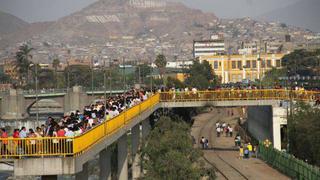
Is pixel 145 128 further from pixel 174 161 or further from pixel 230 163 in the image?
pixel 174 161

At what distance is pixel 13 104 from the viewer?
129 meters

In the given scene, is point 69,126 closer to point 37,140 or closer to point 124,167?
point 37,140

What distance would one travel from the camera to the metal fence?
1539 inches

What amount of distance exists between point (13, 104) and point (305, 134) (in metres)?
87.1

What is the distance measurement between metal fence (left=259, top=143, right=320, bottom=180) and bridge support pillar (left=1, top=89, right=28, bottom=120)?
257ft

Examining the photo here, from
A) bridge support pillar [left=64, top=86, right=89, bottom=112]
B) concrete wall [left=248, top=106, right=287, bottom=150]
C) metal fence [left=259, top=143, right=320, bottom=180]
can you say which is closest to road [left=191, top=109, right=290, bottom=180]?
metal fence [left=259, top=143, right=320, bottom=180]

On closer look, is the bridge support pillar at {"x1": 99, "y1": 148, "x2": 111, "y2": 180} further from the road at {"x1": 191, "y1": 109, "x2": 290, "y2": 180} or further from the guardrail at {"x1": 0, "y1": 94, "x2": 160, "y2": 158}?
the guardrail at {"x1": 0, "y1": 94, "x2": 160, "y2": 158}

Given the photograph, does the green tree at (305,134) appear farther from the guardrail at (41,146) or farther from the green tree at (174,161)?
the guardrail at (41,146)

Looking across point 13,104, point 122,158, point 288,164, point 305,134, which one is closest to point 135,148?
point 122,158

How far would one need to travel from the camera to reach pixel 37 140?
945 inches

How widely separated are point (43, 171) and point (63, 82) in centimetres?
16801

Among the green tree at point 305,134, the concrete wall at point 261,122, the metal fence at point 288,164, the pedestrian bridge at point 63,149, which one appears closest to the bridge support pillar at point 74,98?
the concrete wall at point 261,122

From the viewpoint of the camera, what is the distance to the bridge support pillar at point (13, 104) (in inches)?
5027

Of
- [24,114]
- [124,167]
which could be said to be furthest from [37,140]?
[24,114]
